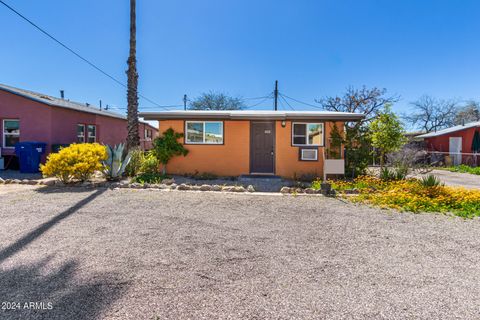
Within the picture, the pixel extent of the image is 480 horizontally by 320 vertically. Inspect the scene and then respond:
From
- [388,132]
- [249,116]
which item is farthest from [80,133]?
[388,132]

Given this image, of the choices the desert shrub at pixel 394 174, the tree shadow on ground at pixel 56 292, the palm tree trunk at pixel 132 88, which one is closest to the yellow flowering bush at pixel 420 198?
the desert shrub at pixel 394 174

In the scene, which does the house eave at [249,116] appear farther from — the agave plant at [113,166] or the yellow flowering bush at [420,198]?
the yellow flowering bush at [420,198]

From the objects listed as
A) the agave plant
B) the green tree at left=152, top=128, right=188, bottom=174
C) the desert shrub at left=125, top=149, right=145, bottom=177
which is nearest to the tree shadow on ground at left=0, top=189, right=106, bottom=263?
the agave plant

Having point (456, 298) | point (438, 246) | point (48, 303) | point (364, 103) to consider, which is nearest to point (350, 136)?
point (438, 246)

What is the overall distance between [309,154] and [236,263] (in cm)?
783

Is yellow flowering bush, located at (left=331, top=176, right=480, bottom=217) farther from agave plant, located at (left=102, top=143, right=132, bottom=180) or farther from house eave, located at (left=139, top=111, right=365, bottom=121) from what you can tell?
agave plant, located at (left=102, top=143, right=132, bottom=180)

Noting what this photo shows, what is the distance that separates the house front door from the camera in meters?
17.2

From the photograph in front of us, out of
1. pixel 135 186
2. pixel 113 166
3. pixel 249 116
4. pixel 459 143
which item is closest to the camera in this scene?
pixel 135 186

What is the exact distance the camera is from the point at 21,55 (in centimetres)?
1367

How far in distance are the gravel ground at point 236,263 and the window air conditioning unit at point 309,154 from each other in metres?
4.86

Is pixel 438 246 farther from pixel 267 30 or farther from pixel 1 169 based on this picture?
pixel 1 169

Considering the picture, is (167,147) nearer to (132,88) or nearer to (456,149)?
(132,88)

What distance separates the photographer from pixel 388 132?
8977 millimetres

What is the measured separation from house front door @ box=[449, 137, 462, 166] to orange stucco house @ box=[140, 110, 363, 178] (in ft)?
43.8
